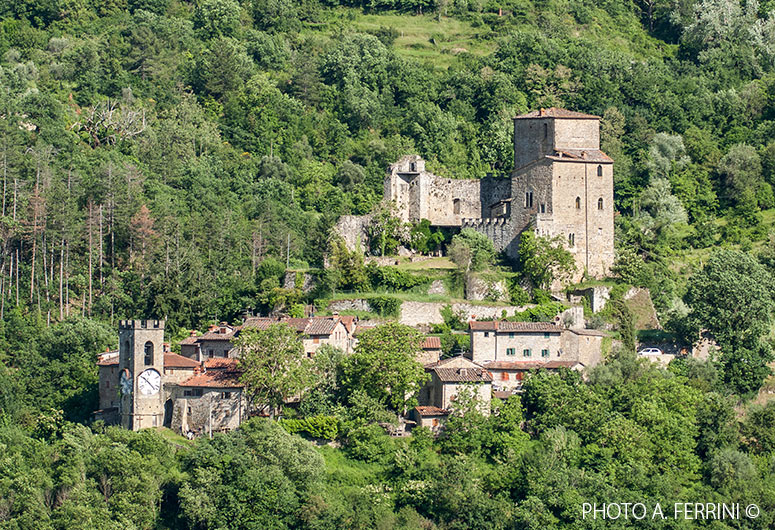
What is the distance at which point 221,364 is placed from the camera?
75.5 m

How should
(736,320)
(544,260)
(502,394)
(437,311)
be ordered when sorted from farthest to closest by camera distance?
(544,260) → (437,311) → (736,320) → (502,394)

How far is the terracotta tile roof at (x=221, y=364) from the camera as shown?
75000 mm

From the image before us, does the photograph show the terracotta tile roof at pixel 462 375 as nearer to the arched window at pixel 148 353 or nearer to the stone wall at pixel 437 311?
the stone wall at pixel 437 311

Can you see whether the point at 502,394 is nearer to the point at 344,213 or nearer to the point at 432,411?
the point at 432,411

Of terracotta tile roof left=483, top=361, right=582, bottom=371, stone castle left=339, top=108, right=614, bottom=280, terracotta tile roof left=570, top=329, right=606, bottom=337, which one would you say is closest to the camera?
terracotta tile roof left=483, top=361, right=582, bottom=371

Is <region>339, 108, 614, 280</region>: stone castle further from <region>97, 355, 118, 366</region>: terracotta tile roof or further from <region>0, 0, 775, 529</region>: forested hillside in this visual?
<region>97, 355, 118, 366</region>: terracotta tile roof

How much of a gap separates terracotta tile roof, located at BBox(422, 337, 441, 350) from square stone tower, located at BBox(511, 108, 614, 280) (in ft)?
34.0

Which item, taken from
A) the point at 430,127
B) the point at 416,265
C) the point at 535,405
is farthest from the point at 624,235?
the point at 430,127

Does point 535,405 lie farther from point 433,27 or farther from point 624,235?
point 433,27

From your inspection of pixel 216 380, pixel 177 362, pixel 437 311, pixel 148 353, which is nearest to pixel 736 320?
pixel 437 311

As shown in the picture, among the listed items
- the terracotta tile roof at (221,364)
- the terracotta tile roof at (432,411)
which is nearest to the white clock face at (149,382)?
the terracotta tile roof at (221,364)

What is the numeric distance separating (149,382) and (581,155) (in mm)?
28493

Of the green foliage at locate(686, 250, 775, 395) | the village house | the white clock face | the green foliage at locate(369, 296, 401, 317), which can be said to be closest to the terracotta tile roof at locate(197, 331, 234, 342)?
the white clock face

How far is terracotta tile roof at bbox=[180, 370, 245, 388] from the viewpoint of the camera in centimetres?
7319
